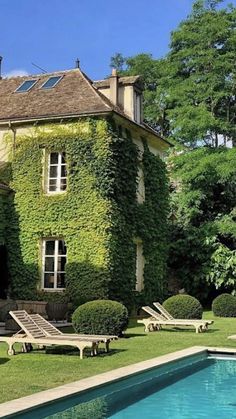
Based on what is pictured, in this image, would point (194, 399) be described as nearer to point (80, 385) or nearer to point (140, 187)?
point (80, 385)

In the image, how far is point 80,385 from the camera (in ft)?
29.1

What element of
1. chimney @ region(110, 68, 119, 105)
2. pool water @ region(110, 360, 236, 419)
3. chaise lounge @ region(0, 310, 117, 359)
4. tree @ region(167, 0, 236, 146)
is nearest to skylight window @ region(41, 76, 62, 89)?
chimney @ region(110, 68, 119, 105)

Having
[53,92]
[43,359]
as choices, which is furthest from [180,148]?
[43,359]

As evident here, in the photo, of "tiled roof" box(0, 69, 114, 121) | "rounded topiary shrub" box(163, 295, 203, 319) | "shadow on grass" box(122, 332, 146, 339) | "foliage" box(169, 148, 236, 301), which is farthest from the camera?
"foliage" box(169, 148, 236, 301)

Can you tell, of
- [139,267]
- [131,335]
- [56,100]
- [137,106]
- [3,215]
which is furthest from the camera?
[137,106]

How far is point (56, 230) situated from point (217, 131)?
14641 millimetres

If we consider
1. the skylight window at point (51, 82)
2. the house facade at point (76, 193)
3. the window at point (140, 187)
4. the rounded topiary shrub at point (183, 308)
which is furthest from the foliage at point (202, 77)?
the rounded topiary shrub at point (183, 308)

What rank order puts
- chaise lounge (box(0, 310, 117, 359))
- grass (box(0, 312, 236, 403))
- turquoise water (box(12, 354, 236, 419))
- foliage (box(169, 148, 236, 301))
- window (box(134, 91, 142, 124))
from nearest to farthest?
1. turquoise water (box(12, 354, 236, 419))
2. grass (box(0, 312, 236, 403))
3. chaise lounge (box(0, 310, 117, 359))
4. window (box(134, 91, 142, 124))
5. foliage (box(169, 148, 236, 301))

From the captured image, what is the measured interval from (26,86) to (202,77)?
11.5 m

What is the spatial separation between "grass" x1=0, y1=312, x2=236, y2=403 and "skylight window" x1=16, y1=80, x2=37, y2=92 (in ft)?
46.2

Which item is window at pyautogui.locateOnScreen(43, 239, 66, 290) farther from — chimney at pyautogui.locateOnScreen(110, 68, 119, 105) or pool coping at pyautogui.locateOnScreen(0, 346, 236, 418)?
pool coping at pyautogui.locateOnScreen(0, 346, 236, 418)

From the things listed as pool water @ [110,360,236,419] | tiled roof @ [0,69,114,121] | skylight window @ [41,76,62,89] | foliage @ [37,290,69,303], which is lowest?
pool water @ [110,360,236,419]

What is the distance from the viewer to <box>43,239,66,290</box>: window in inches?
926

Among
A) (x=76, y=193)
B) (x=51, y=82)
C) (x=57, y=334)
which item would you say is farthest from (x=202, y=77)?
(x=57, y=334)
